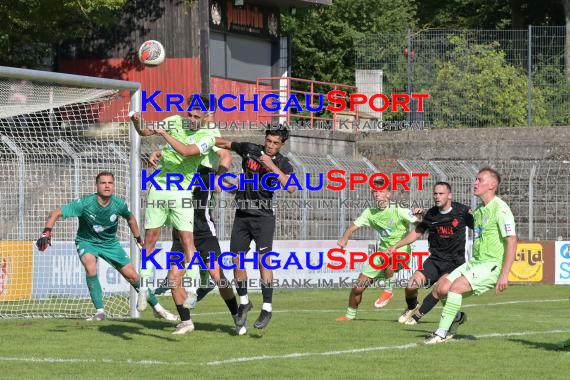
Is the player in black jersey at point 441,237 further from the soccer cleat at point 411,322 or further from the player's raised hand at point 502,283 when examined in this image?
the player's raised hand at point 502,283

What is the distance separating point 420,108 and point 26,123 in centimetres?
1637

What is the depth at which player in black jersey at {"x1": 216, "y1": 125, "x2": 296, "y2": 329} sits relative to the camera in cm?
1306

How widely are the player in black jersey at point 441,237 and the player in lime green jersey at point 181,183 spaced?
2778mm

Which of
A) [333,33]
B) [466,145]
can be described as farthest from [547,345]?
[333,33]

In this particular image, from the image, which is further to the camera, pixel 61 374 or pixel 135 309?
pixel 135 309

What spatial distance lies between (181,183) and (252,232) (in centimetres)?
96

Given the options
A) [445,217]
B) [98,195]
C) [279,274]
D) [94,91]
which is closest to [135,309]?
[98,195]

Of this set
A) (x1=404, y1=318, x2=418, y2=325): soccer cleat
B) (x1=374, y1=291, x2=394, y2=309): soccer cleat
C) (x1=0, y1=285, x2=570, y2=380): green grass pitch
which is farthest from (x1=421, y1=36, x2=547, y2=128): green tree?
(x1=404, y1=318, x2=418, y2=325): soccer cleat

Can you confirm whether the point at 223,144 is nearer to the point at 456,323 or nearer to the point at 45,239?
the point at 45,239

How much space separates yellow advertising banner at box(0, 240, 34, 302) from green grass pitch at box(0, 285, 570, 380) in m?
3.68

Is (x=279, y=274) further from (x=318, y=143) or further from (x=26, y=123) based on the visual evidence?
(x=318, y=143)

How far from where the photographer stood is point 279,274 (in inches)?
926

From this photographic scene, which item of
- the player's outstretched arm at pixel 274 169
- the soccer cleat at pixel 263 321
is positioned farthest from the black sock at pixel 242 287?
the player's outstretched arm at pixel 274 169

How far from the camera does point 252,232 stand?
524 inches
